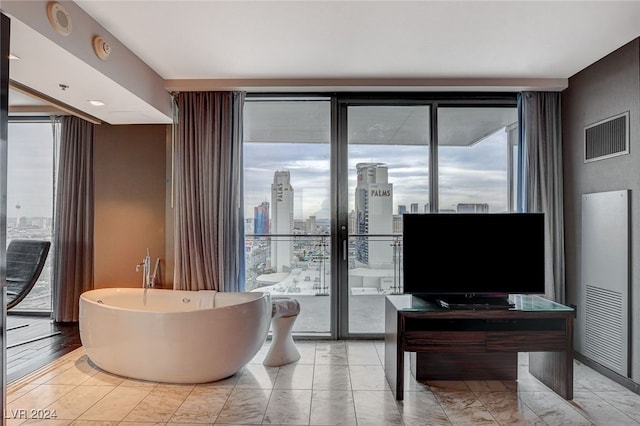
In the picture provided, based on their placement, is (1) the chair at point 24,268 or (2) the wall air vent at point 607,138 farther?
(1) the chair at point 24,268

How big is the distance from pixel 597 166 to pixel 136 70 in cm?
377

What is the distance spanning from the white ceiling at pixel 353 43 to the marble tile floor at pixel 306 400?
216 centimetres

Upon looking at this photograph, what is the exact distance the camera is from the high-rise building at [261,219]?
4.02 metres

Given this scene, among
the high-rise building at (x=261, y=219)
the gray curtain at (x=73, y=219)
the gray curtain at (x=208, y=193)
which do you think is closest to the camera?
the gray curtain at (x=208, y=193)

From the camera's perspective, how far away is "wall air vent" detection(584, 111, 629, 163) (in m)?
2.95

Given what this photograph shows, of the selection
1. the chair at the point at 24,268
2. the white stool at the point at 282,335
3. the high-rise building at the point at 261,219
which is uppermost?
the high-rise building at the point at 261,219

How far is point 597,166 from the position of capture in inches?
128

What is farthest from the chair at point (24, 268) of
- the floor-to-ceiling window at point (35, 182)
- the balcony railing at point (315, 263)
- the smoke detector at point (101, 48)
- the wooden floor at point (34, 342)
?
the balcony railing at point (315, 263)

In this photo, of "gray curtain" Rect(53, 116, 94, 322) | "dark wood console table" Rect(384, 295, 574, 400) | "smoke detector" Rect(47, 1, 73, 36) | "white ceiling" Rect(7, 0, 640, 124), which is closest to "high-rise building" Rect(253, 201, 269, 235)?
"white ceiling" Rect(7, 0, 640, 124)

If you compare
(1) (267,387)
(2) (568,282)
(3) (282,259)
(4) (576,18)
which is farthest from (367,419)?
(4) (576,18)

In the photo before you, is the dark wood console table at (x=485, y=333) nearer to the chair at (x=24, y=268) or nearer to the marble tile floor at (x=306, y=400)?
the marble tile floor at (x=306, y=400)

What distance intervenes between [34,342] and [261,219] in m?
2.41

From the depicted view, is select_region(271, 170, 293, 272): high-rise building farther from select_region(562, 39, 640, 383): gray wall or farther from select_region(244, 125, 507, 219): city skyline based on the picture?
select_region(562, 39, 640, 383): gray wall

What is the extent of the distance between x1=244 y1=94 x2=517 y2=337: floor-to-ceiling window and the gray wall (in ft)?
1.64
